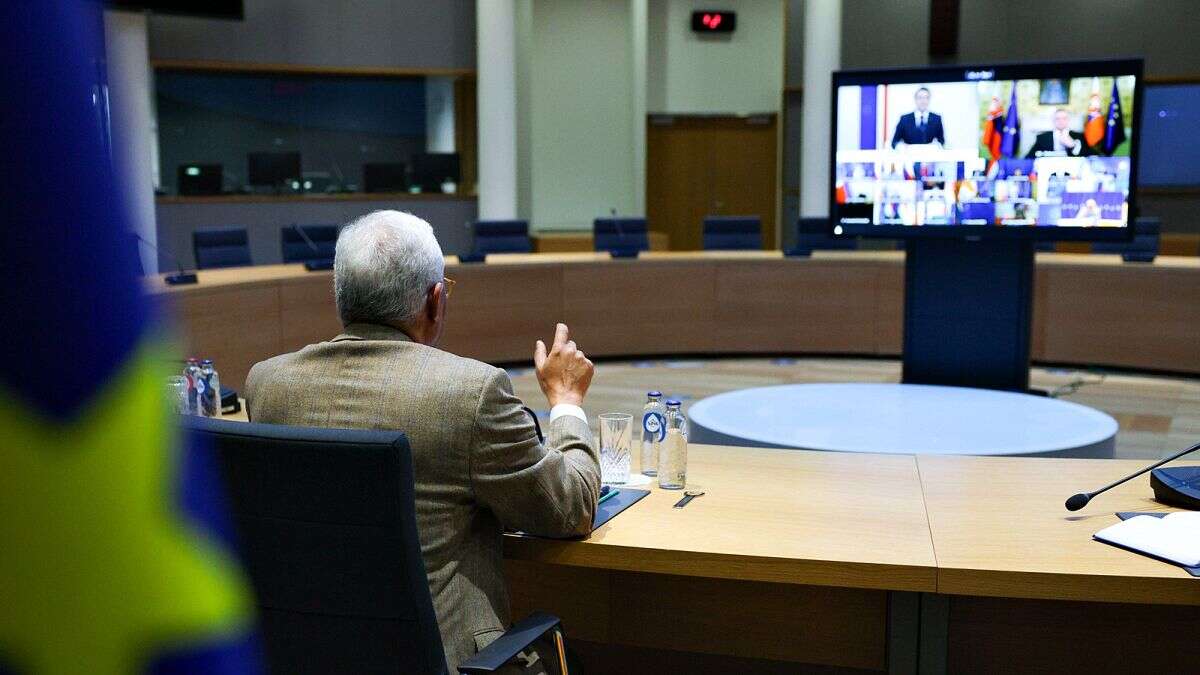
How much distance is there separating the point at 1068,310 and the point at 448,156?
220 inches

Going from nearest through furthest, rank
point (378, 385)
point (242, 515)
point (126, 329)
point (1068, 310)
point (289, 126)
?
point (126, 329) → point (242, 515) → point (378, 385) → point (1068, 310) → point (289, 126)

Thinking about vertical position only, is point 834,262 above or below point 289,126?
below

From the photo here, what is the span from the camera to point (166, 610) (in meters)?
0.29

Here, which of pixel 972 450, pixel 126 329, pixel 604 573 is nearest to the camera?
pixel 126 329

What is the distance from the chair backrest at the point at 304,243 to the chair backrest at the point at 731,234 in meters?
2.75

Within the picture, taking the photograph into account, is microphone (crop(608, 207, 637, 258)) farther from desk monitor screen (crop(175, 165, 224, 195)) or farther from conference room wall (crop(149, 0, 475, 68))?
desk monitor screen (crop(175, 165, 224, 195))

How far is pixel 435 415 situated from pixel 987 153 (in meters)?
3.63

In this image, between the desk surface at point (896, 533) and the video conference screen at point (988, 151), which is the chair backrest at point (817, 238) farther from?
the desk surface at point (896, 533)

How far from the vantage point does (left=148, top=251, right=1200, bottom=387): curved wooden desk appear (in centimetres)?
696

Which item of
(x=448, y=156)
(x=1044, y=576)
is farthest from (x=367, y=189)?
(x=1044, y=576)

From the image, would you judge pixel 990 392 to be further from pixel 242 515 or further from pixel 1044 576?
pixel 242 515

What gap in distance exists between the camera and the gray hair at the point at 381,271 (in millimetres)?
1866

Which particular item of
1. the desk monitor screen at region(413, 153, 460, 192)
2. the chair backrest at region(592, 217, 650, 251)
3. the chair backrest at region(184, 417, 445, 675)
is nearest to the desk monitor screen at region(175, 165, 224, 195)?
the desk monitor screen at region(413, 153, 460, 192)

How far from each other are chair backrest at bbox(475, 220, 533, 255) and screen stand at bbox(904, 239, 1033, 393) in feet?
12.3
